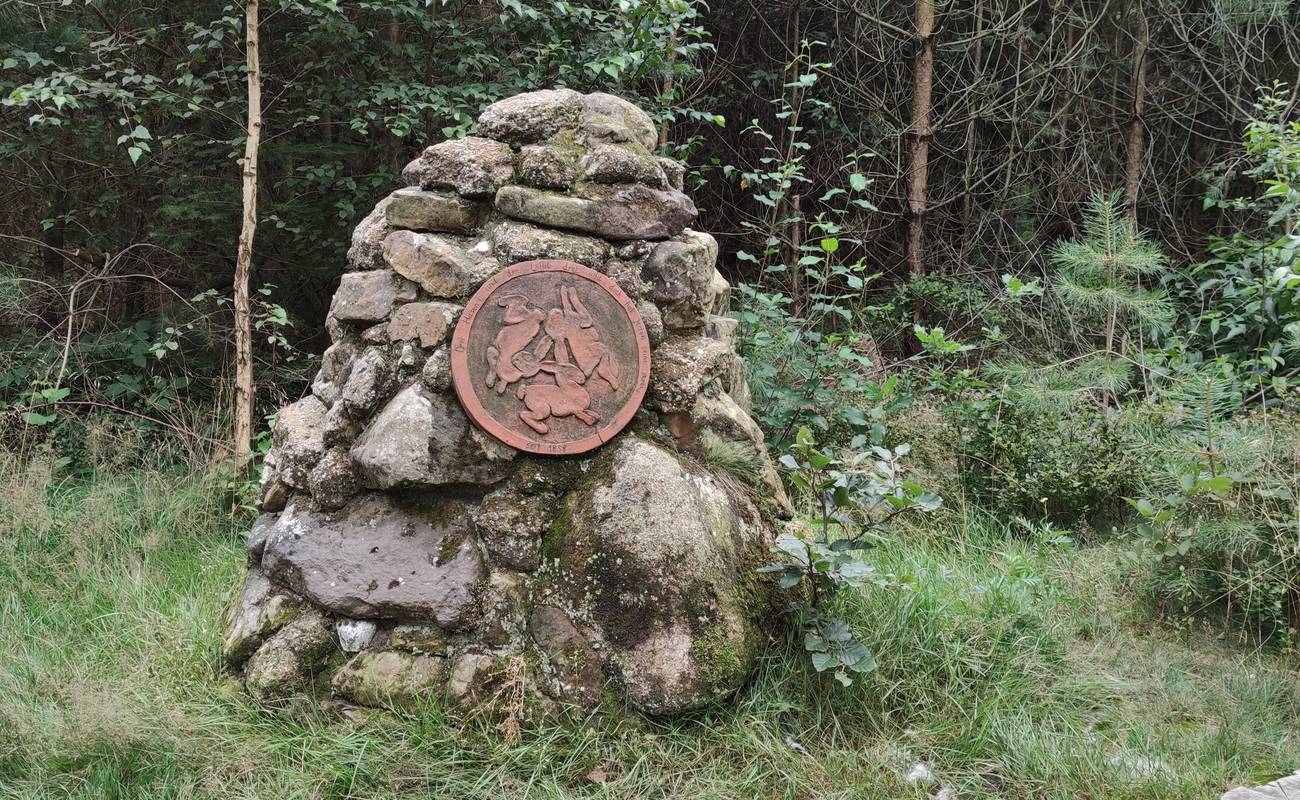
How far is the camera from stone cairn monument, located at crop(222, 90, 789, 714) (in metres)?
2.81

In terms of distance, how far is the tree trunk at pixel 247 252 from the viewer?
460 centimetres

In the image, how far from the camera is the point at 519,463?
2939 mm

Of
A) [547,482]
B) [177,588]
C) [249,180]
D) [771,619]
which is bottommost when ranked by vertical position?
[177,588]

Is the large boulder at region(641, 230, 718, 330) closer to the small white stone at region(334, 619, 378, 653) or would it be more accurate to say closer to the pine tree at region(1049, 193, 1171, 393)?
the small white stone at region(334, 619, 378, 653)

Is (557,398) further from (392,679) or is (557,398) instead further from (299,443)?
(392,679)

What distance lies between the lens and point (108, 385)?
18.3 feet

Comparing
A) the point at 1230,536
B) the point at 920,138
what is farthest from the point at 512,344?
the point at 920,138

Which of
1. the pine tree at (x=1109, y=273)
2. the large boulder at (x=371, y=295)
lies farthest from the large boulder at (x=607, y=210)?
the pine tree at (x=1109, y=273)

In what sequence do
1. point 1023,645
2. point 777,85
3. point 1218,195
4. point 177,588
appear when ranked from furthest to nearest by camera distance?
point 777,85, point 1218,195, point 177,588, point 1023,645

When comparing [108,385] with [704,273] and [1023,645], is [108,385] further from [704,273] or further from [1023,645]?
[1023,645]

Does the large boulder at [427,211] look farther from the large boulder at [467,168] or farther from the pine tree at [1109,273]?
the pine tree at [1109,273]

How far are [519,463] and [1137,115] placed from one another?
279 inches

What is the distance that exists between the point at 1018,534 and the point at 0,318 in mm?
5869

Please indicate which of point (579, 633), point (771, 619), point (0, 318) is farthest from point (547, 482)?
point (0, 318)
